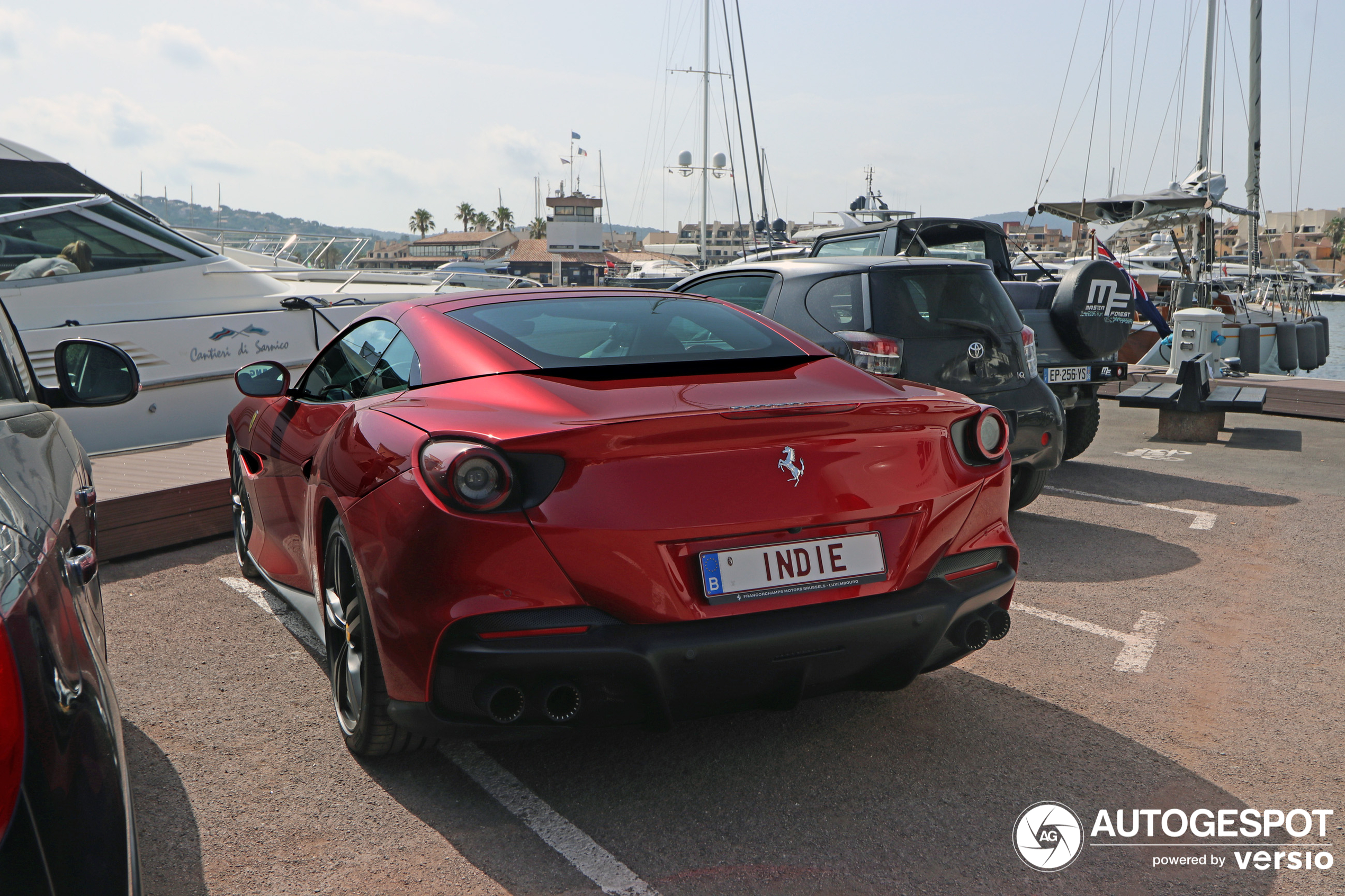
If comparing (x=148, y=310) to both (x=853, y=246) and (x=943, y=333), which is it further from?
(x=943, y=333)

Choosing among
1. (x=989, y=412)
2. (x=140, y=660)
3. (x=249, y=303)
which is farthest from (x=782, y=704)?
(x=249, y=303)

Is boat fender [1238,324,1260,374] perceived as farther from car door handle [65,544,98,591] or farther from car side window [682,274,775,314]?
car door handle [65,544,98,591]

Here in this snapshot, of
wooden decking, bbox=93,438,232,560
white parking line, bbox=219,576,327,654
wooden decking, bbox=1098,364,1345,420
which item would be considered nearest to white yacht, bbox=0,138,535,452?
wooden decking, bbox=93,438,232,560

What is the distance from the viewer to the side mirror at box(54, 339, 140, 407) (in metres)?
3.04

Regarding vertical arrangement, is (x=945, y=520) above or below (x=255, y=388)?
below

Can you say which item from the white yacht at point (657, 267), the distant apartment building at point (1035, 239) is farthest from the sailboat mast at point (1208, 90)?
the distant apartment building at point (1035, 239)

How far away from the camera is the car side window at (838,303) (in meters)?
5.95

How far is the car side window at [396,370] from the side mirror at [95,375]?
0.68m

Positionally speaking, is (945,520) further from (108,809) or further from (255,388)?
(255,388)

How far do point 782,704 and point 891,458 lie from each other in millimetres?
711

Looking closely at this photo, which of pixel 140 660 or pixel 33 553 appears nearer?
A: pixel 33 553

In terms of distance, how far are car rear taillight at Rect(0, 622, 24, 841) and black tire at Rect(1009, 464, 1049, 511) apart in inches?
221

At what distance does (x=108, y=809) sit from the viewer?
1480 mm
